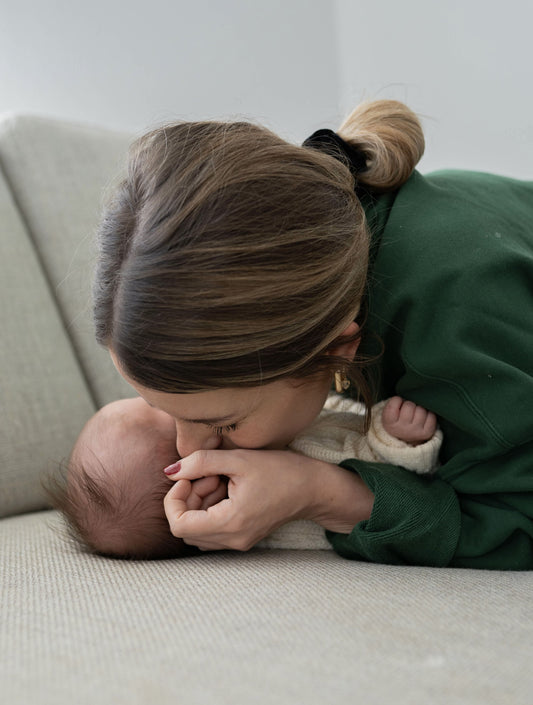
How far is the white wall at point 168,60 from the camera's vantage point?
7.06 ft

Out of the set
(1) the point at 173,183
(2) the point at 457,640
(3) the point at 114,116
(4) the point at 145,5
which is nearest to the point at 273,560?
(2) the point at 457,640

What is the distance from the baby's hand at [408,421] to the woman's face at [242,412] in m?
0.10

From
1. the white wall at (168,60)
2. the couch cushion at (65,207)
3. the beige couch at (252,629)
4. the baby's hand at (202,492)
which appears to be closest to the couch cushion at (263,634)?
the beige couch at (252,629)

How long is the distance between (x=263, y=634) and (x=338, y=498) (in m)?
0.36

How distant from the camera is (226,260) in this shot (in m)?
0.73

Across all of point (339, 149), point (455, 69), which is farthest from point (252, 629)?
point (455, 69)

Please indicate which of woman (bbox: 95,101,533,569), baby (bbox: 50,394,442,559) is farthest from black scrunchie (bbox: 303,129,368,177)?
baby (bbox: 50,394,442,559)

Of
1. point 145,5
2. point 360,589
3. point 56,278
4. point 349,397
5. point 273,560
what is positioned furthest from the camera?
point 145,5

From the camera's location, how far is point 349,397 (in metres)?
1.13

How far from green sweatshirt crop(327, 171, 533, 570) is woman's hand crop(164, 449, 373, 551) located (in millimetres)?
38

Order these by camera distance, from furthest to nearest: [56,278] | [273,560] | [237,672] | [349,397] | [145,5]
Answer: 1. [145,5]
2. [56,278]
3. [349,397]
4. [273,560]
5. [237,672]

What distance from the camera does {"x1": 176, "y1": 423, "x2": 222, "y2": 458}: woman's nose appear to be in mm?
906

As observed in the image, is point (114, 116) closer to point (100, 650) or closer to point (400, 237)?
point (400, 237)

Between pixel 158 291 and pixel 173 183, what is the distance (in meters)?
0.12
